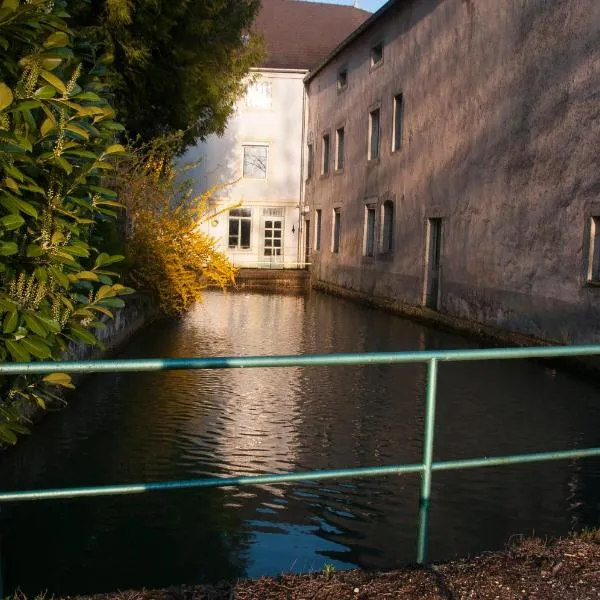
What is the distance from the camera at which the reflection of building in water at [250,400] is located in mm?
6570

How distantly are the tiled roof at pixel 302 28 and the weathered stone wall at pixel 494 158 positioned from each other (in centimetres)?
938

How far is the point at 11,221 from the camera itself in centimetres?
335

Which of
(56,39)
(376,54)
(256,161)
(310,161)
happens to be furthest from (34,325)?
(256,161)

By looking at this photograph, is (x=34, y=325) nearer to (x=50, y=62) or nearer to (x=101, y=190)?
(x=101, y=190)

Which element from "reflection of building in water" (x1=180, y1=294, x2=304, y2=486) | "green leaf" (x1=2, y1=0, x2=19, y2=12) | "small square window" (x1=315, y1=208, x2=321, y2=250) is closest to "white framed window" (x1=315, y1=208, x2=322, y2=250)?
"small square window" (x1=315, y1=208, x2=321, y2=250)

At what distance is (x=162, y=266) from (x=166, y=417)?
647cm

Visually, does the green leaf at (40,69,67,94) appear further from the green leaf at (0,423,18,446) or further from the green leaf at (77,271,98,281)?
the green leaf at (0,423,18,446)

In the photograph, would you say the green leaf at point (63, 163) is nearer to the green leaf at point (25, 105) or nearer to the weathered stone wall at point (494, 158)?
the green leaf at point (25, 105)

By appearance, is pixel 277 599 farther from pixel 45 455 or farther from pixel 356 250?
pixel 356 250

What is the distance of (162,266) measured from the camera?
1393 centimetres

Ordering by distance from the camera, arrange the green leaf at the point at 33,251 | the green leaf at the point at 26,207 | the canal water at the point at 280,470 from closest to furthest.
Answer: the green leaf at the point at 26,207 < the green leaf at the point at 33,251 < the canal water at the point at 280,470

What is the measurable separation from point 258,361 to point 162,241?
11.5m

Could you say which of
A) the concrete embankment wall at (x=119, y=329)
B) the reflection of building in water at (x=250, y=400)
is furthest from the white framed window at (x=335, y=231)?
the concrete embankment wall at (x=119, y=329)

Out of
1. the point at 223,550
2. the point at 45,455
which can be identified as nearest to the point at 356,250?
the point at 45,455
